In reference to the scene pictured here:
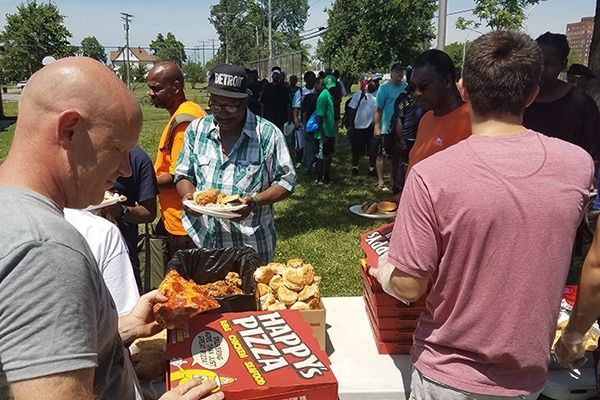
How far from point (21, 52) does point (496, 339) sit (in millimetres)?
39650

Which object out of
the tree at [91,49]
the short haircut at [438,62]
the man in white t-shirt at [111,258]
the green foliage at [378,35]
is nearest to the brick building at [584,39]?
the short haircut at [438,62]

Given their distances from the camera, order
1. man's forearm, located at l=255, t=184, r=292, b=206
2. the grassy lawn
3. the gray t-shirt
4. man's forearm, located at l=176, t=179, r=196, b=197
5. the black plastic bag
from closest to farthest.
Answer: the gray t-shirt
the black plastic bag
man's forearm, located at l=255, t=184, r=292, b=206
man's forearm, located at l=176, t=179, r=196, b=197
the grassy lawn

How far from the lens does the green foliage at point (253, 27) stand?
68875 mm

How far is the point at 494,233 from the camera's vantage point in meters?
1.37

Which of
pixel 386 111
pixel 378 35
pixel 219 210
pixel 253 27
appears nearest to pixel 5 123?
pixel 386 111

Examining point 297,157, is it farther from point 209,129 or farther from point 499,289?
point 499,289

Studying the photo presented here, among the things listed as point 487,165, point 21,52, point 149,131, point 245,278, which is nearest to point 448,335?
point 487,165

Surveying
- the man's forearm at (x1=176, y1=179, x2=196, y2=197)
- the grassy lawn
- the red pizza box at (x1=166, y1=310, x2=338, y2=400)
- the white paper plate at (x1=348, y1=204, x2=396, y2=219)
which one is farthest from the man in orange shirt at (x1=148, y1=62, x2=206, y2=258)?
the grassy lawn

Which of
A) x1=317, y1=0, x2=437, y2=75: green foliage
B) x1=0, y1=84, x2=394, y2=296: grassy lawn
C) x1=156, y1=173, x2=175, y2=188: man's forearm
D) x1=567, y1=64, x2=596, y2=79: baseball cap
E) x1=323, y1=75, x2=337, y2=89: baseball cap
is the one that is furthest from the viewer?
x1=317, y1=0, x2=437, y2=75: green foliage

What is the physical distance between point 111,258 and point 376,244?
1.11 meters

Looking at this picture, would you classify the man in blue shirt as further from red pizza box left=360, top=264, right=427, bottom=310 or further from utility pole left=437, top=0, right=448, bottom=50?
red pizza box left=360, top=264, right=427, bottom=310

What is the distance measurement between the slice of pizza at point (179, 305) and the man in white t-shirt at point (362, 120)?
7.56 metres

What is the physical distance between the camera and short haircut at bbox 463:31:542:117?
143cm

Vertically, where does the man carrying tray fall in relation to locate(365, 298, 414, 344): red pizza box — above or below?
above
